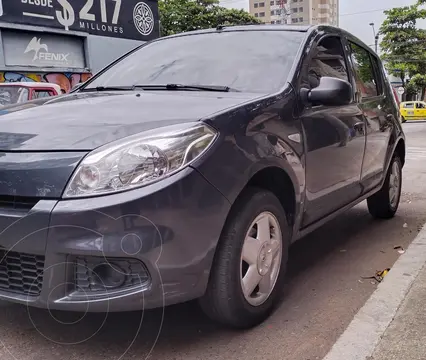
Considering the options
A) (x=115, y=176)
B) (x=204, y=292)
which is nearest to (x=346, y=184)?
(x=204, y=292)

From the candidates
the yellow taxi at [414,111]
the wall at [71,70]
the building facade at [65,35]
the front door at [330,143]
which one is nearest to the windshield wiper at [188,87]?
the front door at [330,143]

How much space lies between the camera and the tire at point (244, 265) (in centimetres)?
252

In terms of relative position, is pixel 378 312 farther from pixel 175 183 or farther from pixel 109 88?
pixel 109 88

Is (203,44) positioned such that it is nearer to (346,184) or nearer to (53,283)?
(346,184)

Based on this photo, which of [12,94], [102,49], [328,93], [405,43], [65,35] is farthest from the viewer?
[405,43]

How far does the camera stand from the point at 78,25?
16.7m

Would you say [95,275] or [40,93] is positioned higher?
[40,93]

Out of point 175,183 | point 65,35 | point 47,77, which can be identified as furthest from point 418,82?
point 175,183

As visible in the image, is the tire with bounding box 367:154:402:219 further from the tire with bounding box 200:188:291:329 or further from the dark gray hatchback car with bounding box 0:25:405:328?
the tire with bounding box 200:188:291:329

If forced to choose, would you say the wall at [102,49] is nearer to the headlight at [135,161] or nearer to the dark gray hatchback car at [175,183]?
the dark gray hatchback car at [175,183]

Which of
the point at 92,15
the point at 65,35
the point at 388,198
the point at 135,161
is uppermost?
the point at 92,15

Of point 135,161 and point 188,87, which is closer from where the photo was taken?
point 135,161

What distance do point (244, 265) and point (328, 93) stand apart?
1.18 metres

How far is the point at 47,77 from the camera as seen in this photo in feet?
52.4
